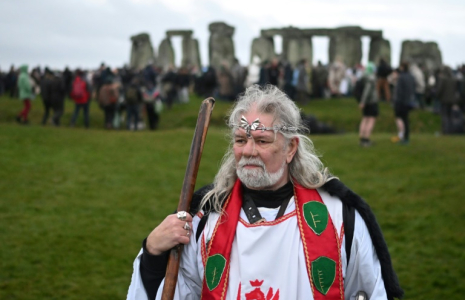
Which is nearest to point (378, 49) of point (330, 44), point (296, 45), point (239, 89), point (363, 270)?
point (330, 44)

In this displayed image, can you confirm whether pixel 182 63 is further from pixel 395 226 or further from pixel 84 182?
pixel 395 226

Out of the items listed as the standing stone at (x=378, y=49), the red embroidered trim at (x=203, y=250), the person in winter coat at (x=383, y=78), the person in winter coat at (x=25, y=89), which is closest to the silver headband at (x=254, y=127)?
the red embroidered trim at (x=203, y=250)

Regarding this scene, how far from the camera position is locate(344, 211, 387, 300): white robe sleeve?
12.0 feet

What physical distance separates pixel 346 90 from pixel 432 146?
14.9m

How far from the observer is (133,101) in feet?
63.3

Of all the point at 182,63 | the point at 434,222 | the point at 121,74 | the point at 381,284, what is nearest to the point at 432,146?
the point at 434,222

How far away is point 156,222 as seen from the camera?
425 inches

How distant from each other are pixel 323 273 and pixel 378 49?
137 feet

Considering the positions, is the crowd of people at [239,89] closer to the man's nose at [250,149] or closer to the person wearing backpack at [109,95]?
the person wearing backpack at [109,95]

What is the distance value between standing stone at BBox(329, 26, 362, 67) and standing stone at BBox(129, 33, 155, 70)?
1219cm

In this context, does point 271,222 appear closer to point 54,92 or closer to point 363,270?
point 363,270

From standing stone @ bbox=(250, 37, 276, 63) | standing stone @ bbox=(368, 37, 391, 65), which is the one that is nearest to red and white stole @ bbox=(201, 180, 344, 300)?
standing stone @ bbox=(250, 37, 276, 63)

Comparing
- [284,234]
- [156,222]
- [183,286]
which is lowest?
[156,222]

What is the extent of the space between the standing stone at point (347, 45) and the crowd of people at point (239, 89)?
36.7 ft
